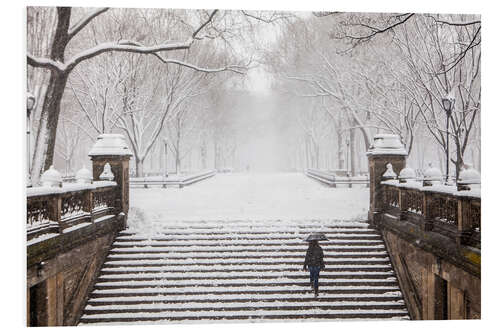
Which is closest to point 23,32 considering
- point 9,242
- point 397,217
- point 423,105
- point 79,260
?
point 9,242

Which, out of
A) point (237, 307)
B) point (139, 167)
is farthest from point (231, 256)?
point (139, 167)

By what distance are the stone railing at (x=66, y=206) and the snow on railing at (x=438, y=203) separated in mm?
5774

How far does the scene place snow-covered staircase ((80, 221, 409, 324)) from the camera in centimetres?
648

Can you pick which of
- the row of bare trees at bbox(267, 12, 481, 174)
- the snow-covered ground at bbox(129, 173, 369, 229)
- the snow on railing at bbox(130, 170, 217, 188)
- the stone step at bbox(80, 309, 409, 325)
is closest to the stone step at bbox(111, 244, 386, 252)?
the snow-covered ground at bbox(129, 173, 369, 229)

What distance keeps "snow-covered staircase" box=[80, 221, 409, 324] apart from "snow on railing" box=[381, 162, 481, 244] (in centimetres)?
96

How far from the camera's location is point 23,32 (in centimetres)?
590

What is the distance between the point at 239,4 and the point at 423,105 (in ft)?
17.0

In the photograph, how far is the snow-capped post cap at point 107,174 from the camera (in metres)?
8.41

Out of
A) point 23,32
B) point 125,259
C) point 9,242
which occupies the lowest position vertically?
point 125,259

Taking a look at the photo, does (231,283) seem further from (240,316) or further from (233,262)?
(240,316)

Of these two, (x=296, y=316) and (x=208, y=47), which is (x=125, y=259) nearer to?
(x=296, y=316)

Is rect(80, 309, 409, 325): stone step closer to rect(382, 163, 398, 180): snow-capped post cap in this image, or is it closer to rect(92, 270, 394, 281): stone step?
rect(92, 270, 394, 281): stone step

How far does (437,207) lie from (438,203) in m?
0.07

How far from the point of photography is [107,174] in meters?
8.41
